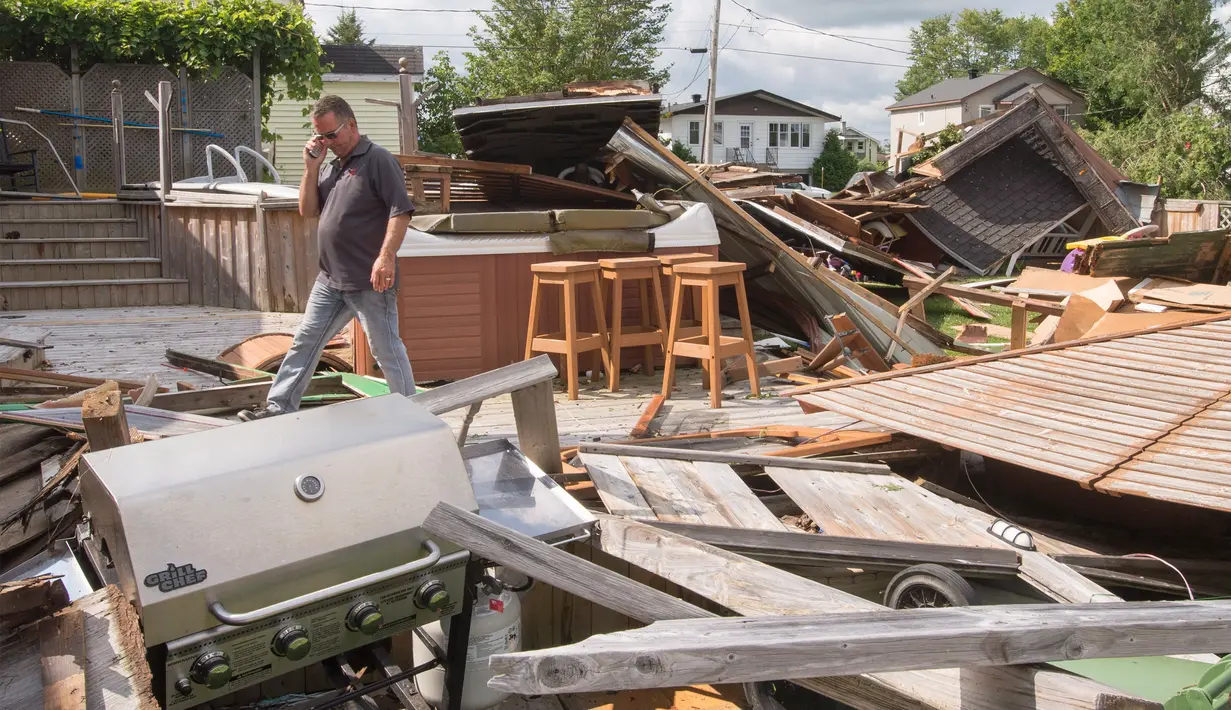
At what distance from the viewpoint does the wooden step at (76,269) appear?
1194 cm

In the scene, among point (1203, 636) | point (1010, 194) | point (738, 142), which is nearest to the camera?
point (1203, 636)

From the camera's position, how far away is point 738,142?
65.3 metres

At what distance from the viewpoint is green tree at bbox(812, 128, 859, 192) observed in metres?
58.3

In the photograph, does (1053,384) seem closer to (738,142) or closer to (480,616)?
(480,616)

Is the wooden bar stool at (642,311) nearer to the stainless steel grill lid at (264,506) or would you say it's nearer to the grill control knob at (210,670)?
the stainless steel grill lid at (264,506)

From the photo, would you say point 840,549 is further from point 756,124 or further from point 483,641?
point 756,124

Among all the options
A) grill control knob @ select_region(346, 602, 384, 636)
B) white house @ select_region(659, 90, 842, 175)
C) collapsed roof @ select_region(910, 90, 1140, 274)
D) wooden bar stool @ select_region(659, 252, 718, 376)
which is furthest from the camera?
white house @ select_region(659, 90, 842, 175)

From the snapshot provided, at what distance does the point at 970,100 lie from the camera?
59719 millimetres

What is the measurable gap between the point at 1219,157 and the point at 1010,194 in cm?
1660

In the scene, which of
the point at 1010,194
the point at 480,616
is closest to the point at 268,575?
the point at 480,616

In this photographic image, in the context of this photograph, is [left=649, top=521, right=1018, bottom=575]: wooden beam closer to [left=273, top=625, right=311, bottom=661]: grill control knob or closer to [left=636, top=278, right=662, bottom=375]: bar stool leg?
[left=273, top=625, right=311, bottom=661]: grill control knob

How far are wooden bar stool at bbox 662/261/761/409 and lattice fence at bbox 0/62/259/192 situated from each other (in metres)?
10.6

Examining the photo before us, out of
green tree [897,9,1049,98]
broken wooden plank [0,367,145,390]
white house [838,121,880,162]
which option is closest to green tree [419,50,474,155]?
broken wooden plank [0,367,145,390]

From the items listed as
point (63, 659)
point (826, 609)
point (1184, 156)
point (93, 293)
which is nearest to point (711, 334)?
point (826, 609)
